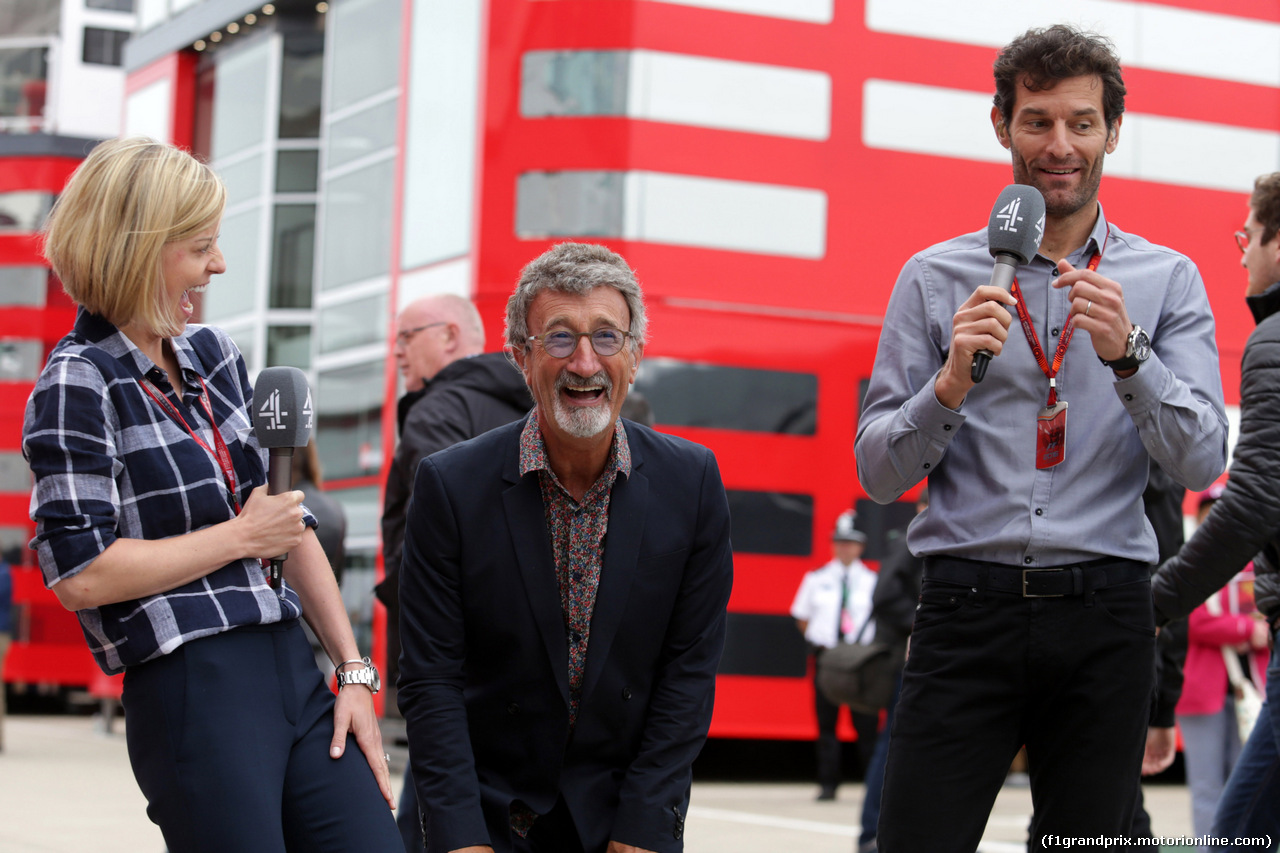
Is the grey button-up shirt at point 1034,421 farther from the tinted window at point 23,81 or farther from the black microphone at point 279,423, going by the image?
the tinted window at point 23,81

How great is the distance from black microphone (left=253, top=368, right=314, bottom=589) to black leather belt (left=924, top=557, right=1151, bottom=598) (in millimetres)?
1273

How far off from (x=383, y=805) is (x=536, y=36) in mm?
9324

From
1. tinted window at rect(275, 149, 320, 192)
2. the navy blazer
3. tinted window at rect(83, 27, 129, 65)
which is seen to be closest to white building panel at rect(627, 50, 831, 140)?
tinted window at rect(275, 149, 320, 192)

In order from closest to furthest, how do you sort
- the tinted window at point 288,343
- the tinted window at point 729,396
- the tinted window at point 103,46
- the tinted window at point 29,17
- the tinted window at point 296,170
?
1. the tinted window at point 729,396
2. the tinted window at point 288,343
3. the tinted window at point 296,170
4. the tinted window at point 103,46
5. the tinted window at point 29,17

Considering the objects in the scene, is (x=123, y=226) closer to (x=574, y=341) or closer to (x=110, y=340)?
(x=110, y=340)

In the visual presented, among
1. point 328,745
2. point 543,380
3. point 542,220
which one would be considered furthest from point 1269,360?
point 542,220

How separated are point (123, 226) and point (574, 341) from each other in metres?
0.85

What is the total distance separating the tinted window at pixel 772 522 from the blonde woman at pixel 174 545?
838 cm

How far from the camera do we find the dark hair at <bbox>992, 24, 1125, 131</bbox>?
3020mm

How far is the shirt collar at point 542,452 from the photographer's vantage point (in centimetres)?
296

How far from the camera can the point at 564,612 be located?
9.61 ft

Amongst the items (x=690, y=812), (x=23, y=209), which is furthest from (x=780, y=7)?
(x=23, y=209)

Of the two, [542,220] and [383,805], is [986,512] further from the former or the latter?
[542,220]

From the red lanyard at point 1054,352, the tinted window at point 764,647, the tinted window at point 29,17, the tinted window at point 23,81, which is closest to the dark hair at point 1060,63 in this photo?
the red lanyard at point 1054,352
